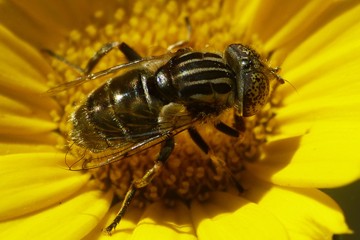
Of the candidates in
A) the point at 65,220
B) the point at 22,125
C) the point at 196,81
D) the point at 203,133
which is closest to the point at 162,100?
the point at 196,81

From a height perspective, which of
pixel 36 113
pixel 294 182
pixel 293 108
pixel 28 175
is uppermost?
pixel 36 113

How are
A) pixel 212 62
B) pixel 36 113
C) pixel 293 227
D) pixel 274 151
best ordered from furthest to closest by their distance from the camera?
pixel 36 113, pixel 274 151, pixel 212 62, pixel 293 227

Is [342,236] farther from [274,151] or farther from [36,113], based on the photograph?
[36,113]

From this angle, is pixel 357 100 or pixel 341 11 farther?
pixel 341 11

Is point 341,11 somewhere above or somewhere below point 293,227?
above

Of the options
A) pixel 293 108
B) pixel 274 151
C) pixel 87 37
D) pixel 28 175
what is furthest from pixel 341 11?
pixel 28 175

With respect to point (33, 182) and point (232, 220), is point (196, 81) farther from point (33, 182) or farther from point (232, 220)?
point (33, 182)
